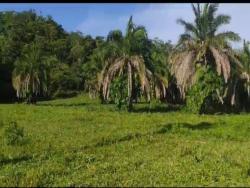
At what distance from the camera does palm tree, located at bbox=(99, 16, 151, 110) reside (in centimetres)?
3688

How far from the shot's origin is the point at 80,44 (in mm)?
78000

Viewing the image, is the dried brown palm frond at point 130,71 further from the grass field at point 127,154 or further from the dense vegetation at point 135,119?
the grass field at point 127,154

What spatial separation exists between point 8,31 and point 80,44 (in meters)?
10.1

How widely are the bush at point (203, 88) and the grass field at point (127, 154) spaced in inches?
368

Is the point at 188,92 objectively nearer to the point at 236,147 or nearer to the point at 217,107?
the point at 217,107

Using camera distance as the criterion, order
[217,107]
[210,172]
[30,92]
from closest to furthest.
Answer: [210,172] < [217,107] < [30,92]

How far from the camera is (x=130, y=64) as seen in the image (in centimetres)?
3716

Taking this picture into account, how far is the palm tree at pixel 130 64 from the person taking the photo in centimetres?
3688

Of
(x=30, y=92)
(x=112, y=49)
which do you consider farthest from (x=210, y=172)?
(x=30, y=92)

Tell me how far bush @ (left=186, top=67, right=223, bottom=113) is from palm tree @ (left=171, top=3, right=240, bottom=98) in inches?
17.3

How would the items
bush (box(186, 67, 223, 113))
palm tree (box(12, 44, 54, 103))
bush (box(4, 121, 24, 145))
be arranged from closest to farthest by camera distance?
bush (box(4, 121, 24, 145))
bush (box(186, 67, 223, 113))
palm tree (box(12, 44, 54, 103))

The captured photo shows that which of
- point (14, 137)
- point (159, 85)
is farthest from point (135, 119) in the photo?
point (159, 85)

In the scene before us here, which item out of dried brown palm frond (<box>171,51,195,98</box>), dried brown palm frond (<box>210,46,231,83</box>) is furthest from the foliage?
dried brown palm frond (<box>210,46,231,83</box>)

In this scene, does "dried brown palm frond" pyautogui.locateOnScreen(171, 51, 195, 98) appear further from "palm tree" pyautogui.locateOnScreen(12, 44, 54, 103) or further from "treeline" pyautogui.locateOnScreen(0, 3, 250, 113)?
"palm tree" pyautogui.locateOnScreen(12, 44, 54, 103)
